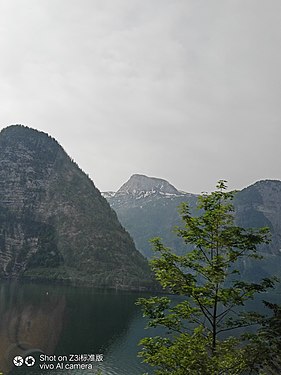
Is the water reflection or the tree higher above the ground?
the tree

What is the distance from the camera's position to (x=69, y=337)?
76.9m

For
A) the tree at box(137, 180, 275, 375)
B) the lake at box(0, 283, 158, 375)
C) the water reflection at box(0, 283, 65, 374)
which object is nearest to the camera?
the tree at box(137, 180, 275, 375)

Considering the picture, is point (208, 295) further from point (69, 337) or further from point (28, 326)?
point (28, 326)

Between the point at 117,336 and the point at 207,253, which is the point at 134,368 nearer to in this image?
the point at 117,336

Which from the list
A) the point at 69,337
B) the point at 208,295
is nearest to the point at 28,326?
the point at 69,337

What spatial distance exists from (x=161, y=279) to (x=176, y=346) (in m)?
2.30

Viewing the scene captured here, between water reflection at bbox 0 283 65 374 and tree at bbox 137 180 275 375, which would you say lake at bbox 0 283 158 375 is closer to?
water reflection at bbox 0 283 65 374

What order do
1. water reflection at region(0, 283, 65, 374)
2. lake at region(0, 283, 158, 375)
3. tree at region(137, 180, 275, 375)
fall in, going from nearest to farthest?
1. tree at region(137, 180, 275, 375)
2. lake at region(0, 283, 158, 375)
3. water reflection at region(0, 283, 65, 374)

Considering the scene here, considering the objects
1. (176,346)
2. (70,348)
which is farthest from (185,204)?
(70,348)

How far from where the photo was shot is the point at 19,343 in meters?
68.6

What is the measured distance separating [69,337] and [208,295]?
70754mm

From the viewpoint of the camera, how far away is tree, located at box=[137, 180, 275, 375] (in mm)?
12641

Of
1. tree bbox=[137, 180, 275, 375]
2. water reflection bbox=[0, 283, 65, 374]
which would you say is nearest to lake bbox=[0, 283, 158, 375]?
water reflection bbox=[0, 283, 65, 374]

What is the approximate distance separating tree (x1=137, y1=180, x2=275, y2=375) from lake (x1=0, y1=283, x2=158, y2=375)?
146 feet
